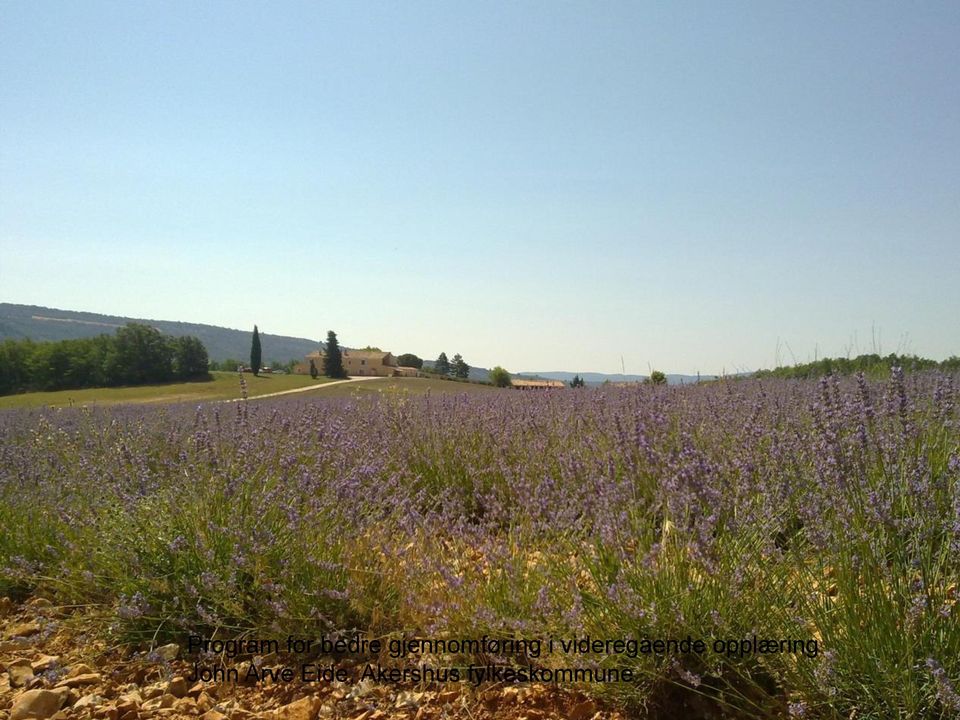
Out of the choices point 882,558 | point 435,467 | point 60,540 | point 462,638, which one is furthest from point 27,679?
point 882,558

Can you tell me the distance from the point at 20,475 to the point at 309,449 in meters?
1.89

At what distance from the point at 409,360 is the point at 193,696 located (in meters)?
80.3

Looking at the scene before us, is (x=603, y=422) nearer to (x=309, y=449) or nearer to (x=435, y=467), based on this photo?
(x=435, y=467)

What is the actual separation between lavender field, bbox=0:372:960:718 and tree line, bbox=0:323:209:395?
46.8 metres

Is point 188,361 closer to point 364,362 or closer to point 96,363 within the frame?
point 96,363

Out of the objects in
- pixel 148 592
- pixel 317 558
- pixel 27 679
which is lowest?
pixel 27 679

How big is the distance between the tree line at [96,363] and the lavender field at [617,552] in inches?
1841

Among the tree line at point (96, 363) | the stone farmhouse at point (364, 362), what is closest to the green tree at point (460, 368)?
the stone farmhouse at point (364, 362)

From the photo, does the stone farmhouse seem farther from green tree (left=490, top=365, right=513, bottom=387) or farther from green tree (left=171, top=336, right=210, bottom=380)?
green tree (left=490, top=365, right=513, bottom=387)

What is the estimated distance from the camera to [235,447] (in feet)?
12.5

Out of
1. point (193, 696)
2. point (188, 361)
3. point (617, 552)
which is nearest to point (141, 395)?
point (188, 361)

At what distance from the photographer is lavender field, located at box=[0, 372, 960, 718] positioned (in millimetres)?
1663

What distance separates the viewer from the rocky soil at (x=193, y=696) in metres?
1.94

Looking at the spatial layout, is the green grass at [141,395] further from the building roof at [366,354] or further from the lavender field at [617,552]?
the building roof at [366,354]
